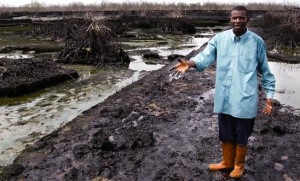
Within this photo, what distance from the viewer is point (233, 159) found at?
174 inches

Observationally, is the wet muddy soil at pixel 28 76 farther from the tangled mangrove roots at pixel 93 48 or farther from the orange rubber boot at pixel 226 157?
the orange rubber boot at pixel 226 157

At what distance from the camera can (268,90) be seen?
161 inches

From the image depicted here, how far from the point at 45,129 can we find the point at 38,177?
2.37m

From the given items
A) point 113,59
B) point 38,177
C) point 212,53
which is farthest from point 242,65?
point 113,59

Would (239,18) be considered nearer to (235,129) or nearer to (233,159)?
(235,129)

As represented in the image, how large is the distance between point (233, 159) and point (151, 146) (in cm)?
126

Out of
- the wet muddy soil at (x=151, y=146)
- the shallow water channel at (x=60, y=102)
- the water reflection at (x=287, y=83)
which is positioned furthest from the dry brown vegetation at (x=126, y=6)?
the wet muddy soil at (x=151, y=146)

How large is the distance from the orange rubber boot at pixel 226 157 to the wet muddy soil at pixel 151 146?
8 centimetres

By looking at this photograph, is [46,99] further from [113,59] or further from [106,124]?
[113,59]

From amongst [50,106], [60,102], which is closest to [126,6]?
[60,102]

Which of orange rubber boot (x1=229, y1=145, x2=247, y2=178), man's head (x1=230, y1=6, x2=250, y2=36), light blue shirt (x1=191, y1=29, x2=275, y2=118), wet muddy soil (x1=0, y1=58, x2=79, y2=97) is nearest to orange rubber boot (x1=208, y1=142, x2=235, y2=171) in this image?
orange rubber boot (x1=229, y1=145, x2=247, y2=178)

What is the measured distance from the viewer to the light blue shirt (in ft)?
13.1

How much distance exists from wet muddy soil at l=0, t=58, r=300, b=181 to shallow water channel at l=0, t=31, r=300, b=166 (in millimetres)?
512

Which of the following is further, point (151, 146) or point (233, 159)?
point (151, 146)
